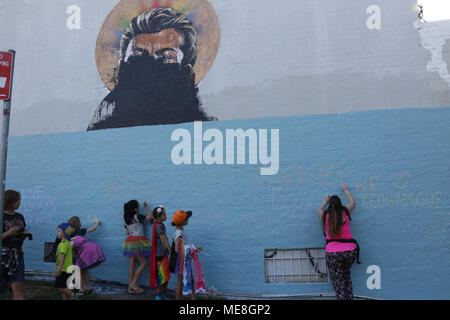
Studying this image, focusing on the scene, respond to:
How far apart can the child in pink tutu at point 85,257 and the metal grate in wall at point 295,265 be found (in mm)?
2795

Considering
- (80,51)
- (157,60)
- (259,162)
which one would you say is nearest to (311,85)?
(259,162)

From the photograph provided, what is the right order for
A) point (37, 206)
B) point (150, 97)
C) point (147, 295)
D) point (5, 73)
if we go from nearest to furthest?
point (5, 73) < point (147, 295) < point (150, 97) < point (37, 206)

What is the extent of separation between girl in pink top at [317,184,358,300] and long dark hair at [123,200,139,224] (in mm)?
3204

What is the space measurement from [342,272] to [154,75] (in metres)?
4.73

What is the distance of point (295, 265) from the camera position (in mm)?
6910

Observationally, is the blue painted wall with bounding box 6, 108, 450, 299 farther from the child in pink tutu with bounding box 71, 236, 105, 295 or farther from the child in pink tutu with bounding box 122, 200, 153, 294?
the child in pink tutu with bounding box 71, 236, 105, 295

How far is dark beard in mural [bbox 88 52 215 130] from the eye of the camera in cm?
771

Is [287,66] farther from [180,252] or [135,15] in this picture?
[180,252]

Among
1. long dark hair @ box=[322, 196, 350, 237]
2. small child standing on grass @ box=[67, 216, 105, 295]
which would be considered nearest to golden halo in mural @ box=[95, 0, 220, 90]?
small child standing on grass @ box=[67, 216, 105, 295]

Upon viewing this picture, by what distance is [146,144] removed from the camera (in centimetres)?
773

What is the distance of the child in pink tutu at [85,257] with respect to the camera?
6902 mm

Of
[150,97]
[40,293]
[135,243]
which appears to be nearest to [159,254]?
[135,243]

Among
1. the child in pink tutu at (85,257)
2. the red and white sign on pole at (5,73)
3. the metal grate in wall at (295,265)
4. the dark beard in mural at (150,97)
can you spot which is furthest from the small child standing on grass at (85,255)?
the red and white sign on pole at (5,73)
